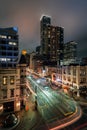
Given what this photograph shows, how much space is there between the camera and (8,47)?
3034 inches

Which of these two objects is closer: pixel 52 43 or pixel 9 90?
pixel 9 90

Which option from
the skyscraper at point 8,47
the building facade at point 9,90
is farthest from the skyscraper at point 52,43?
the building facade at point 9,90

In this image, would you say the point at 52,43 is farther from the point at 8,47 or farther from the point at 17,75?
the point at 17,75

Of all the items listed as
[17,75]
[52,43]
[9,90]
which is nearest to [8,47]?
[17,75]

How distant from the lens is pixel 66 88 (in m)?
50.7

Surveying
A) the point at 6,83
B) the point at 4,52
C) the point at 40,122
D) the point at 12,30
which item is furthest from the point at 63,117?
the point at 12,30

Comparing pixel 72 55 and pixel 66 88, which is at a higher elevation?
pixel 72 55

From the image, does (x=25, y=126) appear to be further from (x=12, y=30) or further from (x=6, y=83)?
(x=12, y=30)

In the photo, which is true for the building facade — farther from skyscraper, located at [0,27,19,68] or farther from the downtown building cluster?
skyscraper, located at [0,27,19,68]

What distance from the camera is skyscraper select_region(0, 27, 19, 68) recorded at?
74562 mm

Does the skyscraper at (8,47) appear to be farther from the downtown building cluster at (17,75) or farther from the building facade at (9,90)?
the building facade at (9,90)

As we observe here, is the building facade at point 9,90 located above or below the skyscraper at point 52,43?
below

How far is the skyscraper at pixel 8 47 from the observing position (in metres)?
74.6

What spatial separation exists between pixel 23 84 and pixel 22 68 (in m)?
4.81
